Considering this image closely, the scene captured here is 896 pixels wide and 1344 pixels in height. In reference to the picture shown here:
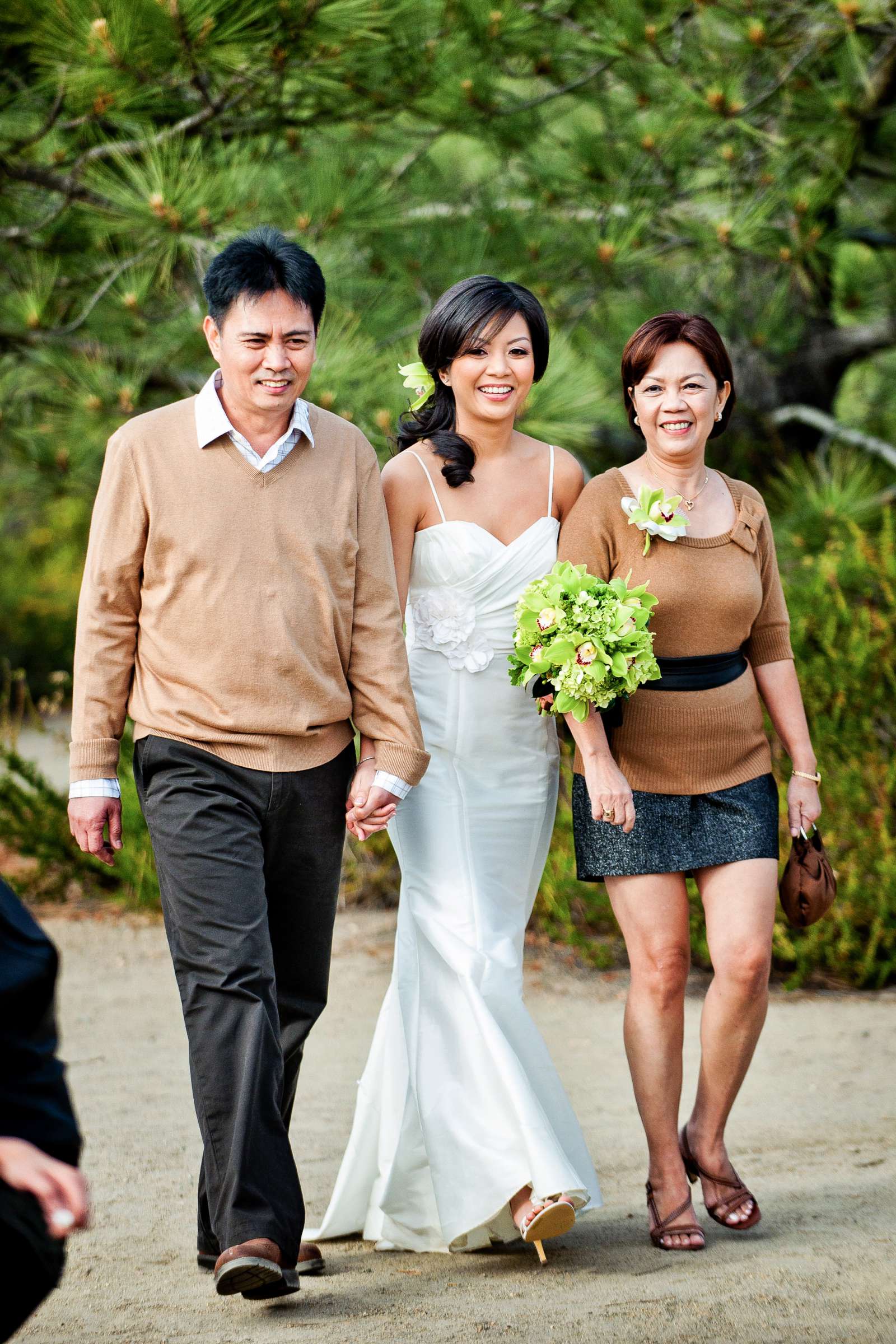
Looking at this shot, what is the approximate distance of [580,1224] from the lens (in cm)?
384

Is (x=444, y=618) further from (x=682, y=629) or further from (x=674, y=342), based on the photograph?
(x=674, y=342)

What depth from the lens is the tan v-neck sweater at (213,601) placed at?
10.5ft

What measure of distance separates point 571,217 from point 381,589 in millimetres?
4570

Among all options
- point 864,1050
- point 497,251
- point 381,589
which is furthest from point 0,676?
point 381,589

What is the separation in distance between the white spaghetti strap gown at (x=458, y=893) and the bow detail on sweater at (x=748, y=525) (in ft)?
1.49

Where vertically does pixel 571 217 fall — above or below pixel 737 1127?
above

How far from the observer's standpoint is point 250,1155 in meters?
2.97

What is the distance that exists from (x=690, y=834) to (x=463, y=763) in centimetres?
58

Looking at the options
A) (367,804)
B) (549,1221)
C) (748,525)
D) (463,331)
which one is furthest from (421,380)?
(549,1221)

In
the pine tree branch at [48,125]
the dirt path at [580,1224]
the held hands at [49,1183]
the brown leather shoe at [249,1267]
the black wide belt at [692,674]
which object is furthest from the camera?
the pine tree branch at [48,125]

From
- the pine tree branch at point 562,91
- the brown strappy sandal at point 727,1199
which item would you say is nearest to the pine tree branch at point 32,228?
the pine tree branch at point 562,91

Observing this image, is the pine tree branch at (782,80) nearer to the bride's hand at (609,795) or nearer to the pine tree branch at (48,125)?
the pine tree branch at (48,125)

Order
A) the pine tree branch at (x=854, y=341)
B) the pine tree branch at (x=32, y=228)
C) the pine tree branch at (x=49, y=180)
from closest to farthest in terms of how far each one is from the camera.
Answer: the pine tree branch at (x=49, y=180)
the pine tree branch at (x=32, y=228)
the pine tree branch at (x=854, y=341)

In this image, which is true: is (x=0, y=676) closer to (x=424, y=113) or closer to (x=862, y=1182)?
(x=424, y=113)
